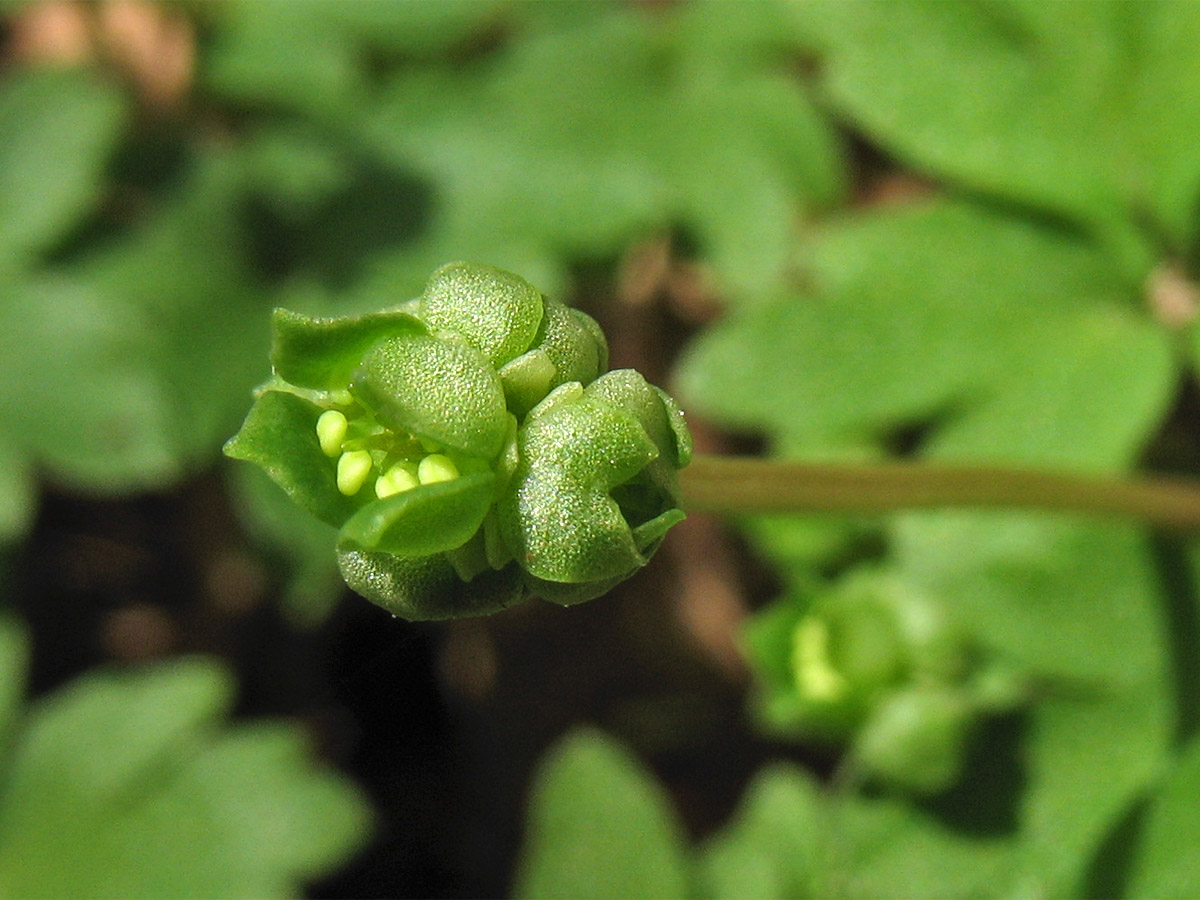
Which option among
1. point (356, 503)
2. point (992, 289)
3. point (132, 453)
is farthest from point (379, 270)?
point (356, 503)

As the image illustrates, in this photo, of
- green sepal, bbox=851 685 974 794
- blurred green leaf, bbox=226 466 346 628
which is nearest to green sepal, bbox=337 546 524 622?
green sepal, bbox=851 685 974 794

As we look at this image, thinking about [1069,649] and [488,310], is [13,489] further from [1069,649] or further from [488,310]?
[1069,649]

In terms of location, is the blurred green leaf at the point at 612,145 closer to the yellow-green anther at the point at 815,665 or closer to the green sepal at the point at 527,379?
the yellow-green anther at the point at 815,665

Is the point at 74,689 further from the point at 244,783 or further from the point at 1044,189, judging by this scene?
the point at 1044,189

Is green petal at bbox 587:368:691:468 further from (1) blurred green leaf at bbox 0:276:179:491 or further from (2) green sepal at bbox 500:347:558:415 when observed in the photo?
(1) blurred green leaf at bbox 0:276:179:491

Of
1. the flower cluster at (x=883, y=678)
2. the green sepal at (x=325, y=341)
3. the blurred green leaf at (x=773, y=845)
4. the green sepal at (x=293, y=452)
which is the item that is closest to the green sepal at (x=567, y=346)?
the green sepal at (x=325, y=341)

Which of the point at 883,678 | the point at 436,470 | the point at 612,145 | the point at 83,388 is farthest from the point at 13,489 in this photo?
the point at 436,470

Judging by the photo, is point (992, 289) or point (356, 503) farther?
point (992, 289)

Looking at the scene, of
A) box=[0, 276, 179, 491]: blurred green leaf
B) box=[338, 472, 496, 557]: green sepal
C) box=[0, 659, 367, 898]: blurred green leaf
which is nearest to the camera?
box=[338, 472, 496, 557]: green sepal
